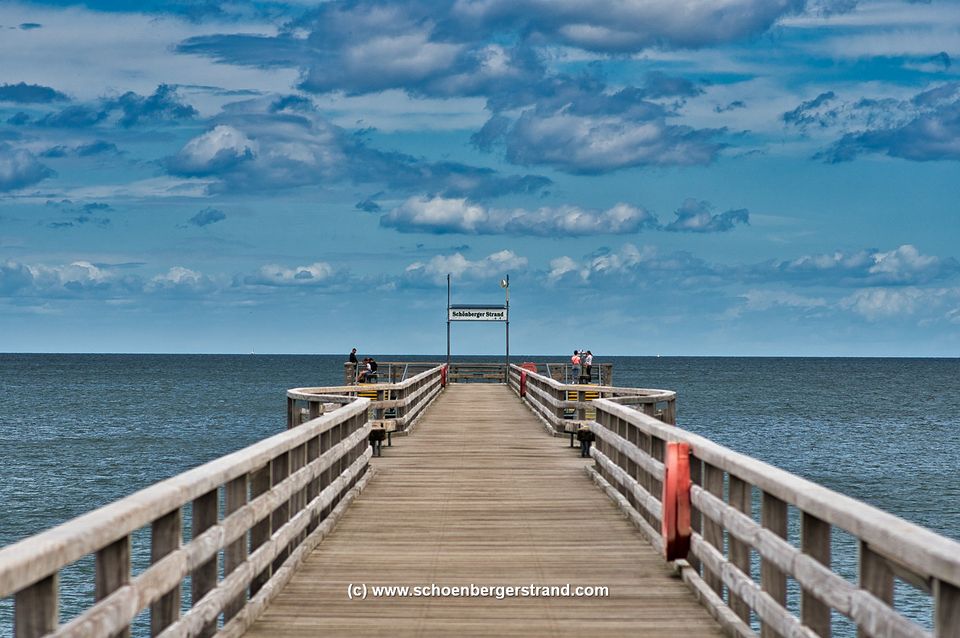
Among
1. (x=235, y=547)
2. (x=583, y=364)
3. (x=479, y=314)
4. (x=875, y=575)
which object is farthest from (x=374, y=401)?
(x=479, y=314)

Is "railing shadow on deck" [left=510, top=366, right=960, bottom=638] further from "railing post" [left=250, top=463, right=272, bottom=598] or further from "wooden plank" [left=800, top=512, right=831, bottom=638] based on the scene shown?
"railing post" [left=250, top=463, right=272, bottom=598]

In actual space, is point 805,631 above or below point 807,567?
below

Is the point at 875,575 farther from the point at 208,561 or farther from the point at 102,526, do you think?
the point at 208,561

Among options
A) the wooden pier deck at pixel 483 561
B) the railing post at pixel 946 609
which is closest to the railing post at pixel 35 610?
the railing post at pixel 946 609

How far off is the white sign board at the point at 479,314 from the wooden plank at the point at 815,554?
43902mm

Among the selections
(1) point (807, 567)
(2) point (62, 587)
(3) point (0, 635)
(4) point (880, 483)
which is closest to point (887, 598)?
(1) point (807, 567)

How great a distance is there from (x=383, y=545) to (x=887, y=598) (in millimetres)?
6258

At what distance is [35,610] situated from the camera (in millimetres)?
3963

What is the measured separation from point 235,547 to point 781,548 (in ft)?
10.6

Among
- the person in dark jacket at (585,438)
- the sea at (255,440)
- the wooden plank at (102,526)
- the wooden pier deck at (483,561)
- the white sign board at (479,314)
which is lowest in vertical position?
the sea at (255,440)

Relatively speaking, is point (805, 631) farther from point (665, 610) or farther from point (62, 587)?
point (62, 587)

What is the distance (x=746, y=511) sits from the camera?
7004 mm

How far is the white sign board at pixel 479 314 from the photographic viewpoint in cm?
4962

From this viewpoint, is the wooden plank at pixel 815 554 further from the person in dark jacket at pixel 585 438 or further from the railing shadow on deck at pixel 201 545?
the person in dark jacket at pixel 585 438
